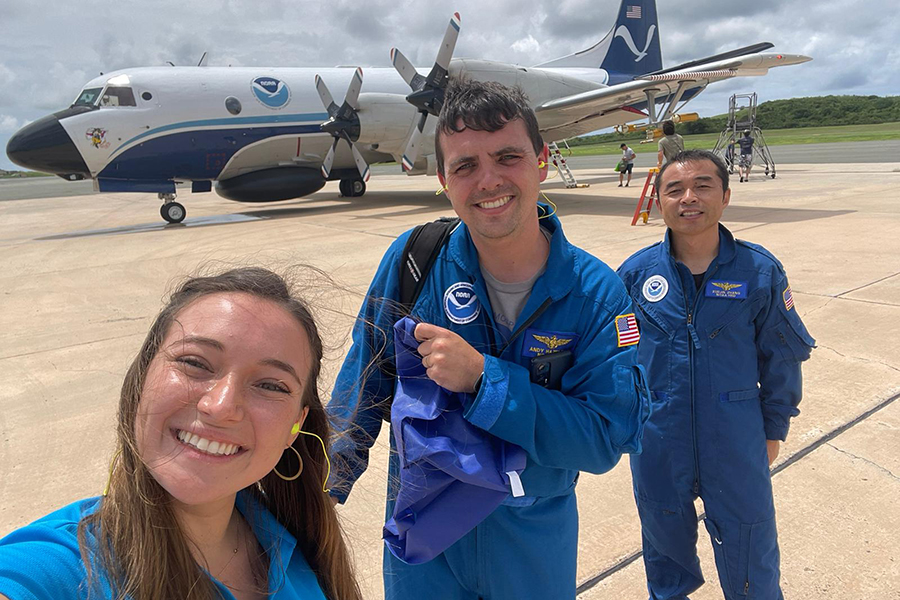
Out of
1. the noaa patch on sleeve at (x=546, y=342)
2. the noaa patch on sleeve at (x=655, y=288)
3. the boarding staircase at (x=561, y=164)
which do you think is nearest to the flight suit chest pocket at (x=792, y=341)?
the noaa patch on sleeve at (x=655, y=288)

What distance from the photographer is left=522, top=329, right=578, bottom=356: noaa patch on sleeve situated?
1.42 m

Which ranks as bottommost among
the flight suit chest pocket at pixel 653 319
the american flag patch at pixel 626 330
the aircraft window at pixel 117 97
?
the flight suit chest pocket at pixel 653 319

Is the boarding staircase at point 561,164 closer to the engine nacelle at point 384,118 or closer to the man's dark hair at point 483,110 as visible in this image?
the engine nacelle at point 384,118

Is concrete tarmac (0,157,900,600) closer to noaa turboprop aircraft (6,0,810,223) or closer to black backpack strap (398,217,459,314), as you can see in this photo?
black backpack strap (398,217,459,314)

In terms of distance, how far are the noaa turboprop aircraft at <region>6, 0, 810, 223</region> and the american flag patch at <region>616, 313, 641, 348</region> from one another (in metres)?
11.0

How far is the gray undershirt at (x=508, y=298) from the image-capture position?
1526 millimetres

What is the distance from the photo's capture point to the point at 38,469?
316 cm

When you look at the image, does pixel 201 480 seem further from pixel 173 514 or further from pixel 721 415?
pixel 721 415

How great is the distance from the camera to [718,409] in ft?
6.52

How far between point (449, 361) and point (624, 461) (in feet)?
8.01

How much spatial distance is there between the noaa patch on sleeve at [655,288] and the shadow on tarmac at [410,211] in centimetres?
953

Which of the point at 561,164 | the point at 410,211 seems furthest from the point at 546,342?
the point at 561,164

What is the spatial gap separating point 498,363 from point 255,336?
0.54m

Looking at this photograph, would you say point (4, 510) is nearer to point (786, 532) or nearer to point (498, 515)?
point (498, 515)
